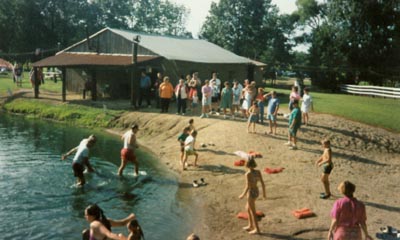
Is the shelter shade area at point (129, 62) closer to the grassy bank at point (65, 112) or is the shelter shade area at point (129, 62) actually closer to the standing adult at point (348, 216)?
the grassy bank at point (65, 112)

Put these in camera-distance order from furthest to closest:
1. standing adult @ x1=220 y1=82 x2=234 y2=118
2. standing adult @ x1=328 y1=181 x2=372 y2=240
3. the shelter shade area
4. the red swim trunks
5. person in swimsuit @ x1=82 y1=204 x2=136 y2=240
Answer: the shelter shade area → standing adult @ x1=220 y1=82 x2=234 y2=118 → the red swim trunks → standing adult @ x1=328 y1=181 x2=372 y2=240 → person in swimsuit @ x1=82 y1=204 x2=136 y2=240

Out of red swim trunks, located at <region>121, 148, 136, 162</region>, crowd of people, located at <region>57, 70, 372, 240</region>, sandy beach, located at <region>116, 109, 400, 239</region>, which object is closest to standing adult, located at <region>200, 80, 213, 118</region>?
crowd of people, located at <region>57, 70, 372, 240</region>

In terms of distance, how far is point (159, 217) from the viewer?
12.6m

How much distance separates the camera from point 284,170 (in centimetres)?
1645

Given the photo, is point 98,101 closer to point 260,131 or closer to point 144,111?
point 144,111

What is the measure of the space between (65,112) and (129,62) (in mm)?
5438

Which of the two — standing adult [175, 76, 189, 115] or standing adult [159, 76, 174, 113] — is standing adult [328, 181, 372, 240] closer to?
standing adult [175, 76, 189, 115]

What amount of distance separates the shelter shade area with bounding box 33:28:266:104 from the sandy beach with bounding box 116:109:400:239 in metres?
5.38

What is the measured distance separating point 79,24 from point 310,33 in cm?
3743

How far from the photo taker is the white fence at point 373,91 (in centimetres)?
4034

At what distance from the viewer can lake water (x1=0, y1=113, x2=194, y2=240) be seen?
459 inches

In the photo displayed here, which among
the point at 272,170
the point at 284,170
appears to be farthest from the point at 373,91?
the point at 272,170

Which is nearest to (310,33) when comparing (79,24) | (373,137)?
(79,24)

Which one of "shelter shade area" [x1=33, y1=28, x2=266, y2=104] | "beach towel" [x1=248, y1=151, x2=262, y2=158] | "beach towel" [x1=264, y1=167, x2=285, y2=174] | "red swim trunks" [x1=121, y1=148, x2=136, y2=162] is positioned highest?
"shelter shade area" [x1=33, y1=28, x2=266, y2=104]
